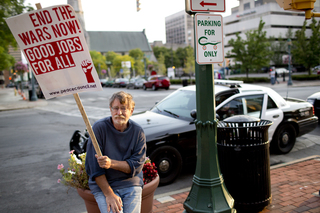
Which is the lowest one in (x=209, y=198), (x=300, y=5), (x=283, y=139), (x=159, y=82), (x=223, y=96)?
(x=283, y=139)

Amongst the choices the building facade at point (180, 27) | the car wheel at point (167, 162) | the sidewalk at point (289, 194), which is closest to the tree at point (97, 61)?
the car wheel at point (167, 162)

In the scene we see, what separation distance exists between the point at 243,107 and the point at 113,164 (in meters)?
4.06

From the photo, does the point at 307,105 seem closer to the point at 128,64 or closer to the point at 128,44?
the point at 128,64

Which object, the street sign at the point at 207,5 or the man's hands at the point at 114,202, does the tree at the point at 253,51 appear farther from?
the man's hands at the point at 114,202

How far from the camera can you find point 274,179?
4.68 meters

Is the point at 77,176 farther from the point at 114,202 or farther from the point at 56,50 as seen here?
the point at 56,50

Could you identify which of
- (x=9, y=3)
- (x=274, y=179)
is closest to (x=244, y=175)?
(x=274, y=179)

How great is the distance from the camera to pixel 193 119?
17.6 feet

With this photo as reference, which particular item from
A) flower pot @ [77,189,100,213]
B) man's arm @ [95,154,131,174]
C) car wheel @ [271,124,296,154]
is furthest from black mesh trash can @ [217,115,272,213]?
car wheel @ [271,124,296,154]

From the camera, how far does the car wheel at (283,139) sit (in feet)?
20.6

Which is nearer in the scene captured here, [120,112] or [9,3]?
[120,112]

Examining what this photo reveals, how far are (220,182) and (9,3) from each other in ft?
63.4

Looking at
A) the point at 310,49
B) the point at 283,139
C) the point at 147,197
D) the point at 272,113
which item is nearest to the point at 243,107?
the point at 272,113

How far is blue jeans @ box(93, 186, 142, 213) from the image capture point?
2509 mm
